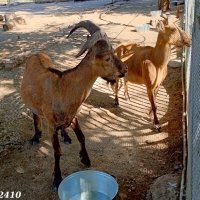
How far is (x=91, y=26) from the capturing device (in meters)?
4.23

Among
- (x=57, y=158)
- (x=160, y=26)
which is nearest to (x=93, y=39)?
(x=57, y=158)

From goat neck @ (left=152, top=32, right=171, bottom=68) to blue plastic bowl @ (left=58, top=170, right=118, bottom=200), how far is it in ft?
8.08

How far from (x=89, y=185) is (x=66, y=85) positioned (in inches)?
48.4

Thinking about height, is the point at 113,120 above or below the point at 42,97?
below

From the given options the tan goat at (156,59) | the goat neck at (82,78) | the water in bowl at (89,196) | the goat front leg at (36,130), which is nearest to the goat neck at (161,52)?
the tan goat at (156,59)

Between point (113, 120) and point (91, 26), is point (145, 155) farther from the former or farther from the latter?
point (91, 26)

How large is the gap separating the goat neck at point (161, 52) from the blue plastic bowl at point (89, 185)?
246cm

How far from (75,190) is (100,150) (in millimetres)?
1349

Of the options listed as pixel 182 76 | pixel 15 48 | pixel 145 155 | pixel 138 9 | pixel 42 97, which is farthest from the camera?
pixel 138 9

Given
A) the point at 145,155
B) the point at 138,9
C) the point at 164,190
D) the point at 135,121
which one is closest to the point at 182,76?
the point at 135,121

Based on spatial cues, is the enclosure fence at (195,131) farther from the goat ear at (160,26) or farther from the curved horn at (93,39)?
the goat ear at (160,26)

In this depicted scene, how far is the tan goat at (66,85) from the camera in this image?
4.04 meters

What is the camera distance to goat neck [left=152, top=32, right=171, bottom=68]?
5797 mm

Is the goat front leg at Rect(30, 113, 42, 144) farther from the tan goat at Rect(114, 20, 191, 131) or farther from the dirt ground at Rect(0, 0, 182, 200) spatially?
the tan goat at Rect(114, 20, 191, 131)
